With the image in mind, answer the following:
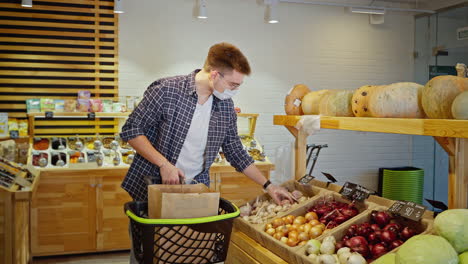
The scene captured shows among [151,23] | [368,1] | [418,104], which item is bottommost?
[418,104]

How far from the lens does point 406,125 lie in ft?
6.40

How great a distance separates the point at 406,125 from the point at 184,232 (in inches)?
42.2

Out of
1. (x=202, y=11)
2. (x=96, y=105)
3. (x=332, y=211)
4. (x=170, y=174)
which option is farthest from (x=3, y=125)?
(x=332, y=211)

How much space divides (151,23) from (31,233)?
2970 mm

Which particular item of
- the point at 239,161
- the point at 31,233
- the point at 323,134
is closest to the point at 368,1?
the point at 323,134

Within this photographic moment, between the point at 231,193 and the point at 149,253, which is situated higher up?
the point at 149,253

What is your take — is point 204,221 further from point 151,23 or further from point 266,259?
point 151,23

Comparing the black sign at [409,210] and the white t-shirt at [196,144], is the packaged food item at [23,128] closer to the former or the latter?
the white t-shirt at [196,144]

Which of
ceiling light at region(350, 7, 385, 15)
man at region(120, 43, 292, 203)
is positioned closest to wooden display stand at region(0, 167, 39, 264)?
man at region(120, 43, 292, 203)

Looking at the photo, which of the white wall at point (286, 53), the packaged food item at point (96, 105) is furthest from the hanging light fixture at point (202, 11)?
the packaged food item at point (96, 105)

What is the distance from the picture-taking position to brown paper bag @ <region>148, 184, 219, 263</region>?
1.54 meters

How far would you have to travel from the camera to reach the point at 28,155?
469 centimetres

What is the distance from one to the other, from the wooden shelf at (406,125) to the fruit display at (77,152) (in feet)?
9.38

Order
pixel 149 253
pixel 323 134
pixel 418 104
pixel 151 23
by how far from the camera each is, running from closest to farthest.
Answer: pixel 149 253 → pixel 418 104 → pixel 151 23 → pixel 323 134
